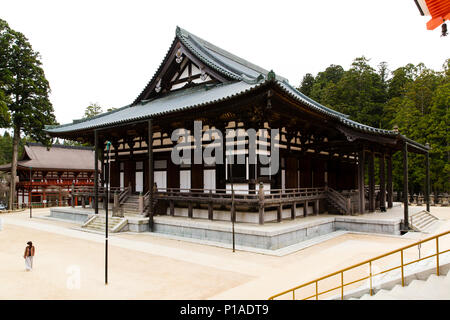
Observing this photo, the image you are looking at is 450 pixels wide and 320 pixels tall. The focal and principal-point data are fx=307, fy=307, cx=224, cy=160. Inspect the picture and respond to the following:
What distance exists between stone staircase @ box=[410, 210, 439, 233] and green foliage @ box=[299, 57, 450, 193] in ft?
28.8

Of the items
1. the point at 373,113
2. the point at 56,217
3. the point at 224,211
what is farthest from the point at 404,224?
the point at 373,113

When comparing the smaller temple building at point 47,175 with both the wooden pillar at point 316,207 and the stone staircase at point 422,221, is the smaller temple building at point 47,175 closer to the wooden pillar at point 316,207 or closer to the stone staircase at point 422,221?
the wooden pillar at point 316,207

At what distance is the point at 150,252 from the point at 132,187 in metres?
10.6

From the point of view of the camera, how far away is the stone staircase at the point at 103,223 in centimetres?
1705

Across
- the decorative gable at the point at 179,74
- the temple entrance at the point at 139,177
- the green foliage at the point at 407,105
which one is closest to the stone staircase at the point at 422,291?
the decorative gable at the point at 179,74

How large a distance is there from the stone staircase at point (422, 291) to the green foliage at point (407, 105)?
22802 mm

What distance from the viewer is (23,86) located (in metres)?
29.3

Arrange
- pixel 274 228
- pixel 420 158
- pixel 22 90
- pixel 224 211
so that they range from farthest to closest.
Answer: pixel 420 158 < pixel 22 90 < pixel 224 211 < pixel 274 228

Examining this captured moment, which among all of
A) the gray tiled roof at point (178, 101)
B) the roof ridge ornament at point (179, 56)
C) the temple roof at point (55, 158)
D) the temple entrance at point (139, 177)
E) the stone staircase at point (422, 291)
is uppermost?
the roof ridge ornament at point (179, 56)

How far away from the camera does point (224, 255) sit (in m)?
12.1

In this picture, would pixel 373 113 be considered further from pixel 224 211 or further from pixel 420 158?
pixel 224 211

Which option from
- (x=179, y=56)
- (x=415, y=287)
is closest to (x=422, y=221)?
(x=415, y=287)

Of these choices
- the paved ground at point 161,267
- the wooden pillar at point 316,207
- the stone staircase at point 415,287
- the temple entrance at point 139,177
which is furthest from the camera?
the temple entrance at point 139,177

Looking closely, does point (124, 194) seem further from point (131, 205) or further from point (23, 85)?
point (23, 85)
